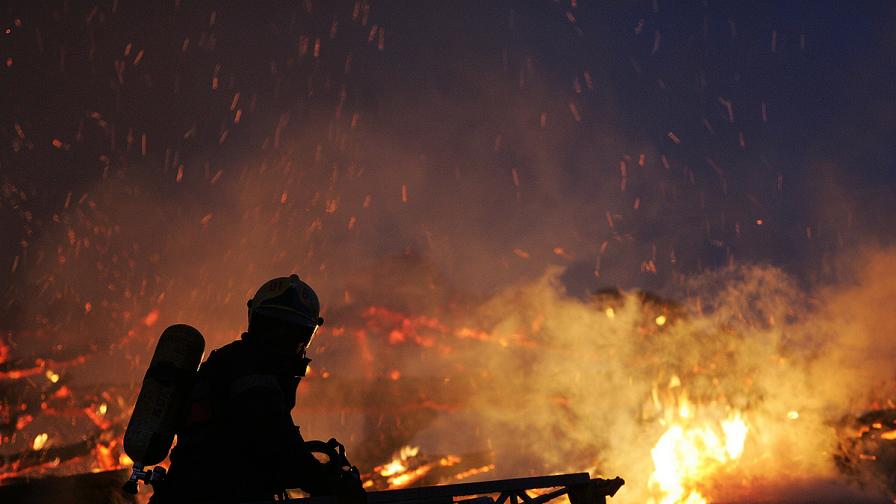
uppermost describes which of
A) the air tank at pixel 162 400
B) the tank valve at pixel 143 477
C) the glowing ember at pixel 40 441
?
the glowing ember at pixel 40 441

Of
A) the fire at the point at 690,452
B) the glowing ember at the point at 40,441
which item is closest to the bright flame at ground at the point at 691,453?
the fire at the point at 690,452

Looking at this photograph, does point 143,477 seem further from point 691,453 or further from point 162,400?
point 691,453

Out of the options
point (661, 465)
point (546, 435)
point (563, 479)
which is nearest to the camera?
point (563, 479)

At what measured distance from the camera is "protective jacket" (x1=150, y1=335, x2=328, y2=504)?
9.83 feet

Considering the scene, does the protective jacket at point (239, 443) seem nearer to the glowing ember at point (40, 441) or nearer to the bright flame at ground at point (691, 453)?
the bright flame at ground at point (691, 453)

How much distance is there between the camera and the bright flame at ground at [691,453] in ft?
62.8

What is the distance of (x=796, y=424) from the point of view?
21.9 meters

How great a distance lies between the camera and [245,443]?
10.0ft

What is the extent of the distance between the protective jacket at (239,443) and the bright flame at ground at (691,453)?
18796mm

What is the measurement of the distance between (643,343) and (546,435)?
7.77 meters

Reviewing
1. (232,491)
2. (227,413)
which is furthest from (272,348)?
(232,491)

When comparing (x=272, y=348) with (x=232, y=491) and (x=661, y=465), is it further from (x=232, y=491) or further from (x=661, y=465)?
(x=661, y=465)

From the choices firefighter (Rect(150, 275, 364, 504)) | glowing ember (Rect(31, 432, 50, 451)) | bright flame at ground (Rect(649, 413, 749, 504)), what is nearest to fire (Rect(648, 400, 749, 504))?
bright flame at ground (Rect(649, 413, 749, 504))

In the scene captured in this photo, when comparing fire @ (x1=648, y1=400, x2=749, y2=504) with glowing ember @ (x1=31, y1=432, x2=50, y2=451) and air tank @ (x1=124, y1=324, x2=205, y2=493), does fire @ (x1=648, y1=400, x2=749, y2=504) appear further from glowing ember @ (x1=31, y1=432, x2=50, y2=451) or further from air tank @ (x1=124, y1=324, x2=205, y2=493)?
glowing ember @ (x1=31, y1=432, x2=50, y2=451)
